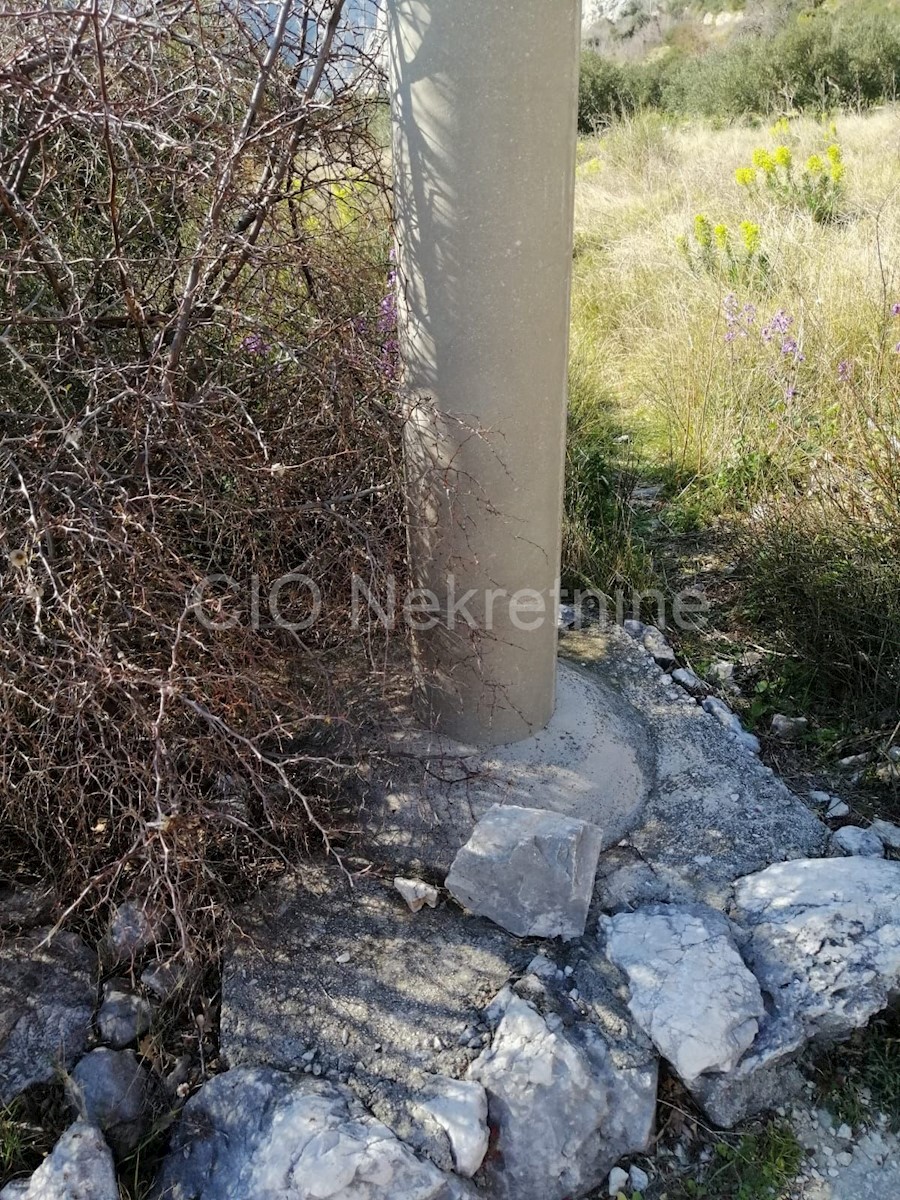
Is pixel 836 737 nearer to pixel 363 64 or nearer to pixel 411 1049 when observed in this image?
pixel 411 1049

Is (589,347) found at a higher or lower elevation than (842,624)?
higher

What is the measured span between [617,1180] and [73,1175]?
941mm

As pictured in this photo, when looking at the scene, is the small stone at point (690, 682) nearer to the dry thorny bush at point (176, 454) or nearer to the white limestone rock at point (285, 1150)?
the dry thorny bush at point (176, 454)

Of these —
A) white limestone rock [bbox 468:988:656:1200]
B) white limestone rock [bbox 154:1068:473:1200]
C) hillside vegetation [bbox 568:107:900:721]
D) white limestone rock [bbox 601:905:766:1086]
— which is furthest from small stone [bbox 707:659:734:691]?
white limestone rock [bbox 154:1068:473:1200]

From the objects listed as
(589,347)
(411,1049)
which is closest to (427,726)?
(411,1049)

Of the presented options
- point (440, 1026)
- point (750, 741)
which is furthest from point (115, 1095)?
point (750, 741)

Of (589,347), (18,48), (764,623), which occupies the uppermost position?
(18,48)

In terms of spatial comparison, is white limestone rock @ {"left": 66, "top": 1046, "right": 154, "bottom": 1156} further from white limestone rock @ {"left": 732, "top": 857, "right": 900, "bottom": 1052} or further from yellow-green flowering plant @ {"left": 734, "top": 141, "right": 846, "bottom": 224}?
yellow-green flowering plant @ {"left": 734, "top": 141, "right": 846, "bottom": 224}

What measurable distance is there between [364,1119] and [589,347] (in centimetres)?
441

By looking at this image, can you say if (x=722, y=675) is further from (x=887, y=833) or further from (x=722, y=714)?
(x=887, y=833)

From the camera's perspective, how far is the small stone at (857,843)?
2.32 meters

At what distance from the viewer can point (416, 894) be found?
2129mm

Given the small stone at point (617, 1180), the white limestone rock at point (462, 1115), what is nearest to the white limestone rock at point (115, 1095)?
the white limestone rock at point (462, 1115)

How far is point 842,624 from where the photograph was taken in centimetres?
292
